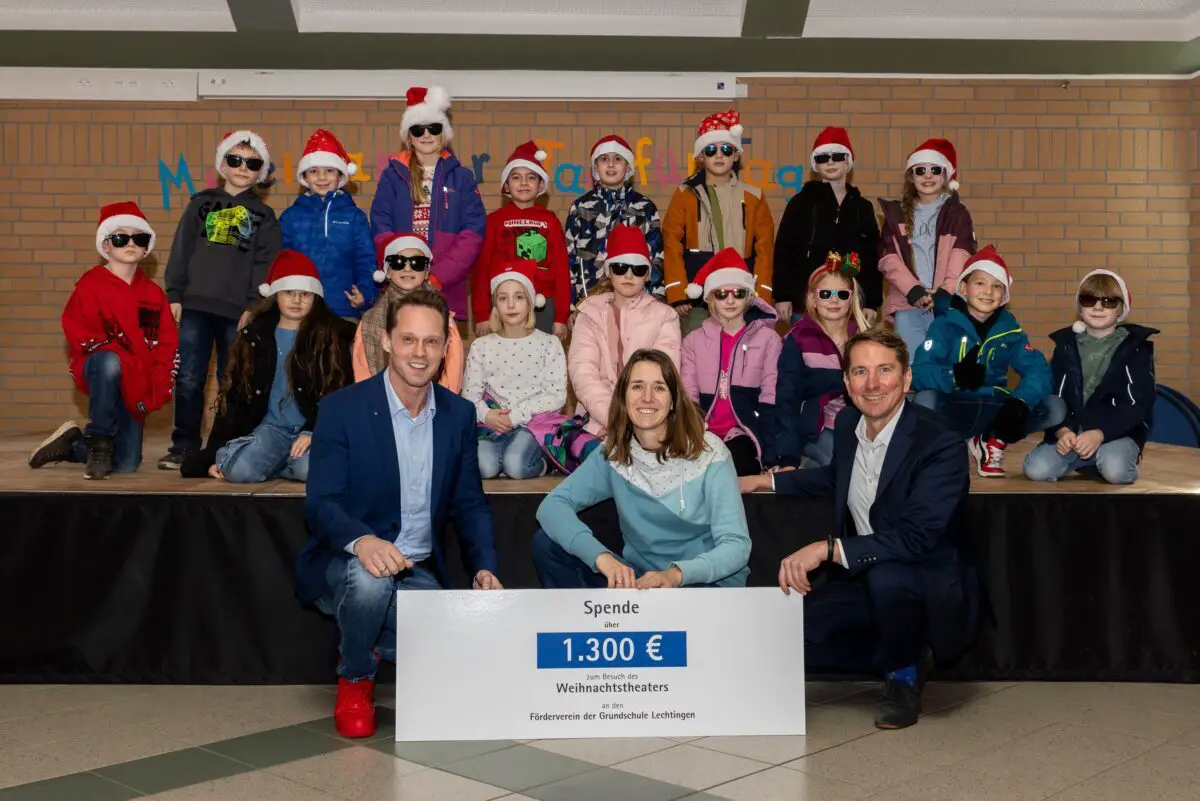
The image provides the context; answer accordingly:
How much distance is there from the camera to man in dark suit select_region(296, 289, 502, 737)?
141 inches

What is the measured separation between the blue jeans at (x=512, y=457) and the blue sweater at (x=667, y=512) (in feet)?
3.05

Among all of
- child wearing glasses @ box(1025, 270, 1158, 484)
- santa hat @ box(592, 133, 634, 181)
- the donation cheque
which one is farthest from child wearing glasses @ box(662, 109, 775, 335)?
the donation cheque

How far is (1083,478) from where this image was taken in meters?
4.71

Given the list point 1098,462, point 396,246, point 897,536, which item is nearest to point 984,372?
point 1098,462

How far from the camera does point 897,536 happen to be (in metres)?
3.67

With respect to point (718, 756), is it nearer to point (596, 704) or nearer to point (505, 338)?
point (596, 704)

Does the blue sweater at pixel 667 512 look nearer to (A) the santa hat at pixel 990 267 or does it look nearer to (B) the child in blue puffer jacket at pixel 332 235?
(A) the santa hat at pixel 990 267

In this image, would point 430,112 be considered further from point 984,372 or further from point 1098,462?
point 1098,462

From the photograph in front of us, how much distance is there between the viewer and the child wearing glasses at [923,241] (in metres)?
5.79

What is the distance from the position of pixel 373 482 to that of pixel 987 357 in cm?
260

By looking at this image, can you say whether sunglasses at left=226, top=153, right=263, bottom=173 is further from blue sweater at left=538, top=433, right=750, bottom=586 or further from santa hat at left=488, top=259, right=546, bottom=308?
blue sweater at left=538, top=433, right=750, bottom=586

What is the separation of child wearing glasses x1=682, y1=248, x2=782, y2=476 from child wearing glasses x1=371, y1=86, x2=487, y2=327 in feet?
4.02

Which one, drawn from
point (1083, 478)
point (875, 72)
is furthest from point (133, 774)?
point (875, 72)

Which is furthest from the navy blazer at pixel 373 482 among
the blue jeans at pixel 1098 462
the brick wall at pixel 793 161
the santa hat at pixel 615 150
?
the brick wall at pixel 793 161
